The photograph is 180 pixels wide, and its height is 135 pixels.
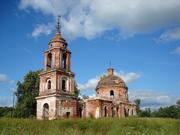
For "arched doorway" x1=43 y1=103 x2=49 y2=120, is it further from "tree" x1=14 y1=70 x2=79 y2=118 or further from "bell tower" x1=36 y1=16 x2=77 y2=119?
"tree" x1=14 y1=70 x2=79 y2=118

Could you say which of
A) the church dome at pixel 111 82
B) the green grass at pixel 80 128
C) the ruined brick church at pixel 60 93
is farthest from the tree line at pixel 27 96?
the green grass at pixel 80 128

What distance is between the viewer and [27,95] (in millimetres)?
41781

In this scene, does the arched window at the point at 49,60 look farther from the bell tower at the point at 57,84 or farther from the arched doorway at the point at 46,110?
the arched doorway at the point at 46,110

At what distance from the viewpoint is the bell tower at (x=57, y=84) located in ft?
93.4

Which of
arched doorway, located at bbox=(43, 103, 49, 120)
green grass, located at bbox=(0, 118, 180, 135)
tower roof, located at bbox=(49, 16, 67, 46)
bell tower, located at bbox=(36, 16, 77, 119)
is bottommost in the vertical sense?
green grass, located at bbox=(0, 118, 180, 135)

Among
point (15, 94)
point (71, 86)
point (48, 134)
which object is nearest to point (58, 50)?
point (71, 86)

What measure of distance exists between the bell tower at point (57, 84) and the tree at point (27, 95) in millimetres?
10089

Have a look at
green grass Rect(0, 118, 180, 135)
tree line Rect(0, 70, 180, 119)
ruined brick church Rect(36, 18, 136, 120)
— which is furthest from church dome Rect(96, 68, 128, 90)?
green grass Rect(0, 118, 180, 135)

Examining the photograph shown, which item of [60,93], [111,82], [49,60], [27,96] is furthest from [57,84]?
[27,96]

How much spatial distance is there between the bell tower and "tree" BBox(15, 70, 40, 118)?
1009 centimetres

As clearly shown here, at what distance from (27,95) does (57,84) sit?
14808 mm

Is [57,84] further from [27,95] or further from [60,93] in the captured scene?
[27,95]

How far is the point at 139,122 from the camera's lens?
1744 cm

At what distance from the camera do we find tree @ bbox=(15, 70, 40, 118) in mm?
39763
